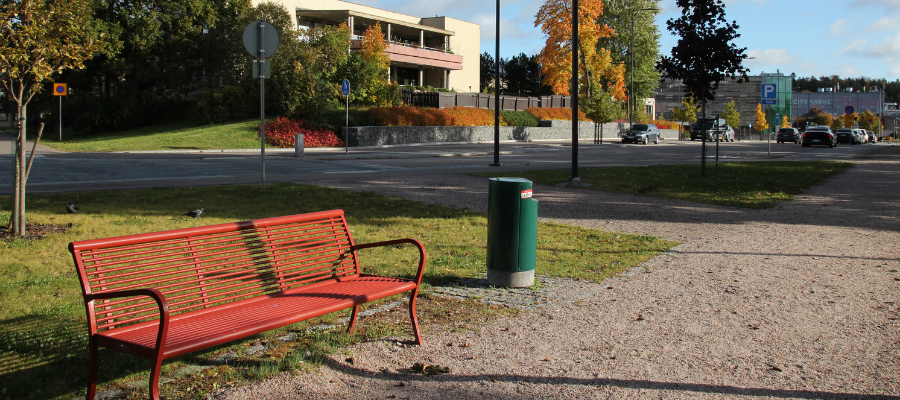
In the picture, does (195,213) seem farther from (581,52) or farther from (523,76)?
(523,76)

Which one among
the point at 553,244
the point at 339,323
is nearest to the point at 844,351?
the point at 339,323

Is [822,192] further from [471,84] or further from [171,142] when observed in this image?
[471,84]

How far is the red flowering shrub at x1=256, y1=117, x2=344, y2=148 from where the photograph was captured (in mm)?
32750

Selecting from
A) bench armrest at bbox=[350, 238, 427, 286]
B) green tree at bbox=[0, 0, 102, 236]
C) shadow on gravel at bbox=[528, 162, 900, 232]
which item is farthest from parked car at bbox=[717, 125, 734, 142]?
bench armrest at bbox=[350, 238, 427, 286]

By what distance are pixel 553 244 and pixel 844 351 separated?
13.5 feet

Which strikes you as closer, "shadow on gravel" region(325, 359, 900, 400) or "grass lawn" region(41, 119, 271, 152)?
"shadow on gravel" region(325, 359, 900, 400)

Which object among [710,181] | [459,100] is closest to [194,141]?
[459,100]

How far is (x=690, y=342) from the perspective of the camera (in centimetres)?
466

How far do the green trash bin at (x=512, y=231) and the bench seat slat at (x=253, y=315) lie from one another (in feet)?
4.79

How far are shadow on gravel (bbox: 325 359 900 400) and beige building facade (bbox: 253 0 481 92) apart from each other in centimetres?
4706

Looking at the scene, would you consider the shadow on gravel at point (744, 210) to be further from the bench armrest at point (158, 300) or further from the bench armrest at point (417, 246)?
the bench armrest at point (158, 300)

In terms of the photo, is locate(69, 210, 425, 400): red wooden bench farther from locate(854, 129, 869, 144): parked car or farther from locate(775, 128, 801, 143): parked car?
locate(854, 129, 869, 144): parked car

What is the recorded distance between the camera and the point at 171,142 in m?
31.0

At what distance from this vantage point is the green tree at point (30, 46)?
24.7 feet
